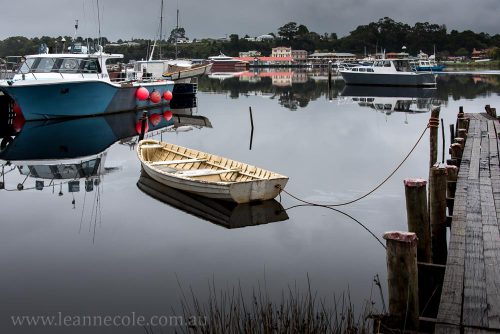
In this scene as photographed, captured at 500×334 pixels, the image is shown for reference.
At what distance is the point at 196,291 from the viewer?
33.0 ft

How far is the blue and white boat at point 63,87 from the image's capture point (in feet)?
105

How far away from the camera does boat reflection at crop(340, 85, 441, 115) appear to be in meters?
48.9

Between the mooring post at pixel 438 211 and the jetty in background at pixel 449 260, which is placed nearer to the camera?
the jetty in background at pixel 449 260

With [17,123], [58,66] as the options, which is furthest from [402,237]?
[17,123]

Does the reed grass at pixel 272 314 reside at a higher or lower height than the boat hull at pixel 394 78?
lower

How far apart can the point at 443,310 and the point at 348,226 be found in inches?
280

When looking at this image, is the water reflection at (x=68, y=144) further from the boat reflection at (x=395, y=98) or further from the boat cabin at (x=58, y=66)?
the boat reflection at (x=395, y=98)

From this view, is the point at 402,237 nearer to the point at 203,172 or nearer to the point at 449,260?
the point at 449,260

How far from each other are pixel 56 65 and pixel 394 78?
46674 millimetres

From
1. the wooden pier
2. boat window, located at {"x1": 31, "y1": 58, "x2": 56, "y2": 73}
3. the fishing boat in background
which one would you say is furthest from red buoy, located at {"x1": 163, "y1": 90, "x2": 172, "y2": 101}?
the wooden pier

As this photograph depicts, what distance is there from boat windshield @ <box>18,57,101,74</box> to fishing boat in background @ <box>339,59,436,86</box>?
43.5 m

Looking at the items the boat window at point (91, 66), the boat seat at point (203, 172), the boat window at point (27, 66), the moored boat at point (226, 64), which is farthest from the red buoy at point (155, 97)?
the moored boat at point (226, 64)

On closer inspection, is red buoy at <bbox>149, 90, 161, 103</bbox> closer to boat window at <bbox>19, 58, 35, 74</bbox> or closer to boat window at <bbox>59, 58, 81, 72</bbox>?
boat window at <bbox>59, 58, 81, 72</bbox>

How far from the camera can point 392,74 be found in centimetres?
6975
